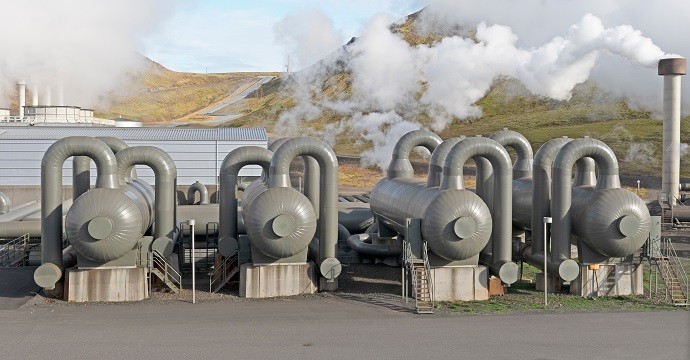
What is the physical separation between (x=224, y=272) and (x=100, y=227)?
6.69 metres

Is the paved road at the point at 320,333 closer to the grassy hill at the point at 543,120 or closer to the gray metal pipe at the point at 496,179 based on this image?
the gray metal pipe at the point at 496,179

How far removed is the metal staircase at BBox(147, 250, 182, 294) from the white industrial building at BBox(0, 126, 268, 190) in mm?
29949

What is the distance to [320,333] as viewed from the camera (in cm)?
2931

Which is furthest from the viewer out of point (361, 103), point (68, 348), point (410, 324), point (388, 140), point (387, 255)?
point (361, 103)

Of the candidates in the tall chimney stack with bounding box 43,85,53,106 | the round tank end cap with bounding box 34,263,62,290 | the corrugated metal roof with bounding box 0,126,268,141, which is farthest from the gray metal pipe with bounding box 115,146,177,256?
the tall chimney stack with bounding box 43,85,53,106

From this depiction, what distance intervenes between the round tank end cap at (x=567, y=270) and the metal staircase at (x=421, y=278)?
233 inches

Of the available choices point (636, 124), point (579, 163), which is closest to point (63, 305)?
point (579, 163)

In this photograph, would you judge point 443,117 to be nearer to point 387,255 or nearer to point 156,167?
point 387,255

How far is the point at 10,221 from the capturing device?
49594 millimetres

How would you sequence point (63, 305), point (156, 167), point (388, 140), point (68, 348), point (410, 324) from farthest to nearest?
point (388, 140), point (156, 167), point (63, 305), point (410, 324), point (68, 348)

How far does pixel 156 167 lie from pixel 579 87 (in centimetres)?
13653

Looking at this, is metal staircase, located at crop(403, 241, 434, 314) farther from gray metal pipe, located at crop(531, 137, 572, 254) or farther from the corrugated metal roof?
the corrugated metal roof

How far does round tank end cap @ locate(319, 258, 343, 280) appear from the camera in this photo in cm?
3772

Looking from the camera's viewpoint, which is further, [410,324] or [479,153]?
[479,153]
